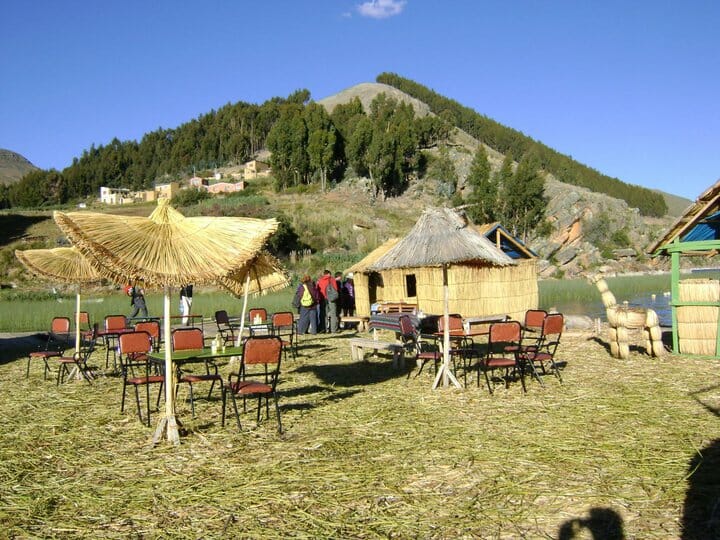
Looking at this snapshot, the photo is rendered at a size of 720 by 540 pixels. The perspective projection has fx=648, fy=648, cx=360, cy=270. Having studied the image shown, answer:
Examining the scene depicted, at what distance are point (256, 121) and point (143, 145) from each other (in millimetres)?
24220

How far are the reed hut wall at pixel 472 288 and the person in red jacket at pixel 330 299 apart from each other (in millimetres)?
2645

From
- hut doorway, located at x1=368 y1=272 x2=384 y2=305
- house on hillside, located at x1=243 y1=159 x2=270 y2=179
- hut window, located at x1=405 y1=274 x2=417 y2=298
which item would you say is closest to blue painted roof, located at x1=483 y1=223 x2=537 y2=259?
hut window, located at x1=405 y1=274 x2=417 y2=298

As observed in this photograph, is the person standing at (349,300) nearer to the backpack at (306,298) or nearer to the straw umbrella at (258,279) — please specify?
the backpack at (306,298)

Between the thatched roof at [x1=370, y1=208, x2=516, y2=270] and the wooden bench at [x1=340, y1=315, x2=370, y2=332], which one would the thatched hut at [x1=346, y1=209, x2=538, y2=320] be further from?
the thatched roof at [x1=370, y1=208, x2=516, y2=270]

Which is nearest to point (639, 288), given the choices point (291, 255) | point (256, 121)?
point (291, 255)

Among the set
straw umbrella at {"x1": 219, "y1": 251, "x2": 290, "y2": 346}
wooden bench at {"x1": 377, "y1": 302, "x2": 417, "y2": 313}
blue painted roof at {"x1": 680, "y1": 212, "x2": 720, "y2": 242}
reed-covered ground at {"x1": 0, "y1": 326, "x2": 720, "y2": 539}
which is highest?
blue painted roof at {"x1": 680, "y1": 212, "x2": 720, "y2": 242}

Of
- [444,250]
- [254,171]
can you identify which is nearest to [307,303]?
[444,250]

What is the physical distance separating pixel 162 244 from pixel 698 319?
9840 millimetres

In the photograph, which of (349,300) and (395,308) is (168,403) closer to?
(395,308)

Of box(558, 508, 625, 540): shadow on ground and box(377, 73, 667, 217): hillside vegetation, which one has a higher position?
box(377, 73, 667, 217): hillside vegetation

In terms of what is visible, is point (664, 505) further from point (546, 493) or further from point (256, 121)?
point (256, 121)

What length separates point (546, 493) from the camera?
513 cm

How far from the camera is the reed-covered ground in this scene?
462 centimetres

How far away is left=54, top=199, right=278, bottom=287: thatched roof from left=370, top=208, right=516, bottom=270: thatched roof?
112 inches
